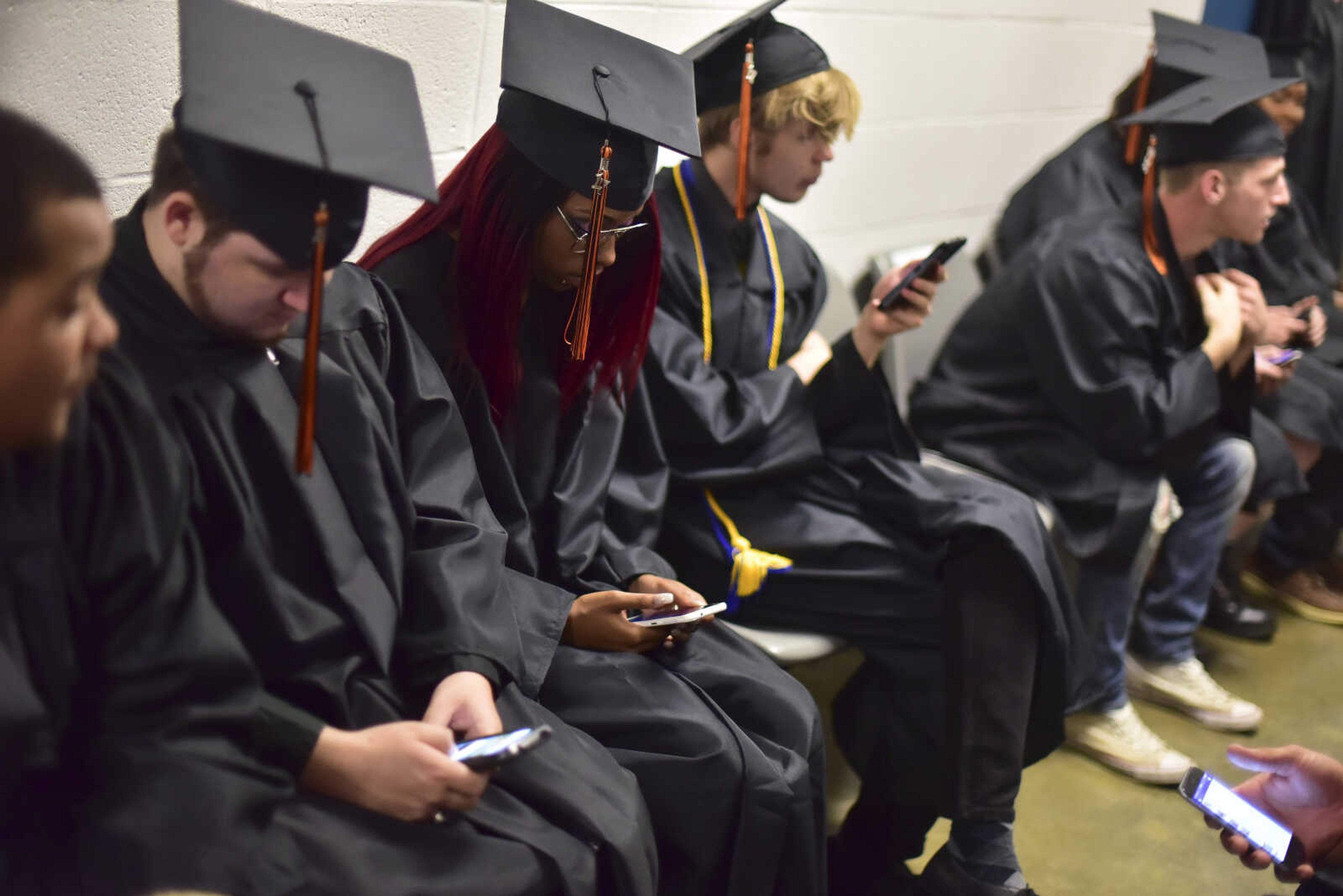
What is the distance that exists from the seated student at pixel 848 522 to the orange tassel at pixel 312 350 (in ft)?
3.46

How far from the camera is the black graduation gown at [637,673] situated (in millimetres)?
1821

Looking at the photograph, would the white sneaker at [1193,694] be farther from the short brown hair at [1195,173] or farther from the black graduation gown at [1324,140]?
the black graduation gown at [1324,140]

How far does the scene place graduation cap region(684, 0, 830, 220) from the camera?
2.48 m

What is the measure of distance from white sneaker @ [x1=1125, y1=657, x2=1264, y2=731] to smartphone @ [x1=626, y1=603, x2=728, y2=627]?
1740 millimetres

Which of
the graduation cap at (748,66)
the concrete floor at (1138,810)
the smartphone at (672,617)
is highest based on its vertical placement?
the graduation cap at (748,66)

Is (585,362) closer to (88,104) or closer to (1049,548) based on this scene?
(88,104)

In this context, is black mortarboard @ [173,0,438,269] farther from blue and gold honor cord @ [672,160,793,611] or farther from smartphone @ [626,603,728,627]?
blue and gold honor cord @ [672,160,793,611]

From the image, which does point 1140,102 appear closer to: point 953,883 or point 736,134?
point 736,134

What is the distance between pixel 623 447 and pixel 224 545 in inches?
38.2

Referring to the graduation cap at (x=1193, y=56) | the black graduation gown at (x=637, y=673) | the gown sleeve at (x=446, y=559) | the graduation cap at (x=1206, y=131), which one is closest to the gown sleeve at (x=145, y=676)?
the gown sleeve at (x=446, y=559)

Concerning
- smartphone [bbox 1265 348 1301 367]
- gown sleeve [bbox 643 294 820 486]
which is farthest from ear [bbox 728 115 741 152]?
smartphone [bbox 1265 348 1301 367]

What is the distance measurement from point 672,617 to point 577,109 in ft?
2.54

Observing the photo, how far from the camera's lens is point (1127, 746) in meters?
2.91

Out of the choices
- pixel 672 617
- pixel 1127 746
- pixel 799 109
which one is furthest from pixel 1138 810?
pixel 799 109
